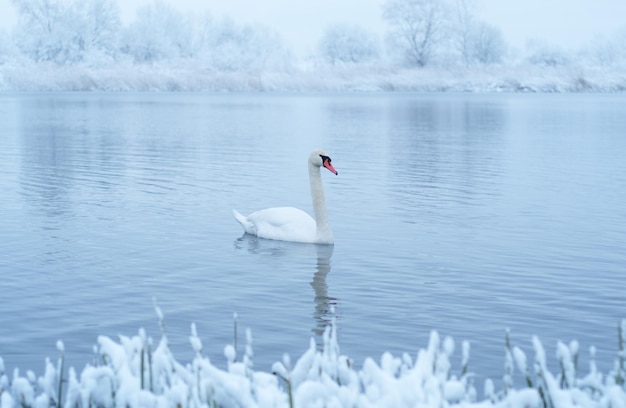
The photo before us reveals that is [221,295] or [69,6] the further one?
[69,6]

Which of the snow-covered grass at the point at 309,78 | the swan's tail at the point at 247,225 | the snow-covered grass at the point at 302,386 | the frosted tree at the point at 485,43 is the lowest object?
the swan's tail at the point at 247,225

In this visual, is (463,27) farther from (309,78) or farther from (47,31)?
(47,31)

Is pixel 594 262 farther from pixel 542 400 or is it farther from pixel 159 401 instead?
pixel 159 401

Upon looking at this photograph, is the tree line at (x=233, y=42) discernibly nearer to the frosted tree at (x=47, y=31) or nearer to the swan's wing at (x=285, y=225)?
the frosted tree at (x=47, y=31)

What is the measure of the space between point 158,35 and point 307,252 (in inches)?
3266

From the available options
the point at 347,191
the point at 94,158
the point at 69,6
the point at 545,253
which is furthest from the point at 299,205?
the point at 69,6

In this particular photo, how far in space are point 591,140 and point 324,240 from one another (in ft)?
65.6

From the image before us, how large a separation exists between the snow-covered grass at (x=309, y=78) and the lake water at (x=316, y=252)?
56565 mm

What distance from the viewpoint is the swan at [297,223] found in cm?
1243

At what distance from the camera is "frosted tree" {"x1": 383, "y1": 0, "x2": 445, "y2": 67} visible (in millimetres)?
88312

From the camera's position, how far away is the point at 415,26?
293 feet

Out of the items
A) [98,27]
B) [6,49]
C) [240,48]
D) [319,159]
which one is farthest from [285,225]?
[6,49]

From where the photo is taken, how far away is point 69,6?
89000 millimetres

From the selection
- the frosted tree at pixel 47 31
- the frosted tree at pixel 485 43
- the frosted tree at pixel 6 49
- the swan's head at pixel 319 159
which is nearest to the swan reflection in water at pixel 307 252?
the swan's head at pixel 319 159
